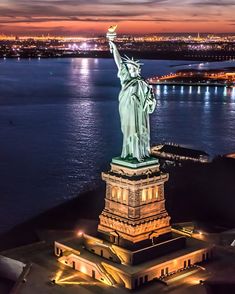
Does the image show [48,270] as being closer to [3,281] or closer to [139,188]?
[3,281]

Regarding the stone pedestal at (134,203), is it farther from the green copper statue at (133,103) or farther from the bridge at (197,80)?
the bridge at (197,80)

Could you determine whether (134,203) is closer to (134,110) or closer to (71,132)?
(134,110)

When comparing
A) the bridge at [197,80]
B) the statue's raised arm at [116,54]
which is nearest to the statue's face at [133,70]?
the statue's raised arm at [116,54]

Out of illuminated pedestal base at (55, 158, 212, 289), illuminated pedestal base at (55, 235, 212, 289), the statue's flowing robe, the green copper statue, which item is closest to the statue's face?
the green copper statue

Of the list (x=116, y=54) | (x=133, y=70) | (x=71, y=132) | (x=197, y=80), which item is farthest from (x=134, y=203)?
(x=197, y=80)

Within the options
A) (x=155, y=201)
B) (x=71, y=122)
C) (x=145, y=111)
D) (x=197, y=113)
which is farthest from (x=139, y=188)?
(x=197, y=113)

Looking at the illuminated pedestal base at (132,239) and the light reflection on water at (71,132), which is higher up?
the illuminated pedestal base at (132,239)

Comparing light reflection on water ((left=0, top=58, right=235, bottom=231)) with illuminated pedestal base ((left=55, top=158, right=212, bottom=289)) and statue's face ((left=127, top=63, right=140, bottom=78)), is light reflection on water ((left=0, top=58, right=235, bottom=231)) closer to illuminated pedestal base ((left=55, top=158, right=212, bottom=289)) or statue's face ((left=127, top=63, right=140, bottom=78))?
illuminated pedestal base ((left=55, top=158, right=212, bottom=289))
